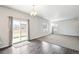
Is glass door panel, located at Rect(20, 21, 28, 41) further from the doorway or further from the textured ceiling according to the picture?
the textured ceiling

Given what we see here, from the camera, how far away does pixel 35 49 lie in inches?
62.7

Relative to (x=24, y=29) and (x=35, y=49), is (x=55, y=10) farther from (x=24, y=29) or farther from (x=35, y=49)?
(x=35, y=49)

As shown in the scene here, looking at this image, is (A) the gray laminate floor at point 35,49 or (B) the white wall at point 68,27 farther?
→ (B) the white wall at point 68,27

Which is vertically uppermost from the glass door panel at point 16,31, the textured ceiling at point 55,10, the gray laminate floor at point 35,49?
the textured ceiling at point 55,10

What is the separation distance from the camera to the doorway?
1.51 m

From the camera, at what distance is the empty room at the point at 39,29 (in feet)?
4.79

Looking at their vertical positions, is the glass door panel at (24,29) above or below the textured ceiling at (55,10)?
below

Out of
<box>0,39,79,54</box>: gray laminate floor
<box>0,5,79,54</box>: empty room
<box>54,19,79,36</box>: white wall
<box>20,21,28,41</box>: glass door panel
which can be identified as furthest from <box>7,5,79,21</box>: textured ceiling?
<box>0,39,79,54</box>: gray laminate floor

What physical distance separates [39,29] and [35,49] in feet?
1.67

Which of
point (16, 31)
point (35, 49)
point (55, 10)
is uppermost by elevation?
point (55, 10)

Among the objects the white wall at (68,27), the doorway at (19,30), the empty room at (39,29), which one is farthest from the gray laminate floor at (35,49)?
the white wall at (68,27)

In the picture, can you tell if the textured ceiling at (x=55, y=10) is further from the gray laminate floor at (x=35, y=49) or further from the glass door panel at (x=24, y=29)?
the gray laminate floor at (x=35, y=49)

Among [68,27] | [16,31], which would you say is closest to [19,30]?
[16,31]
